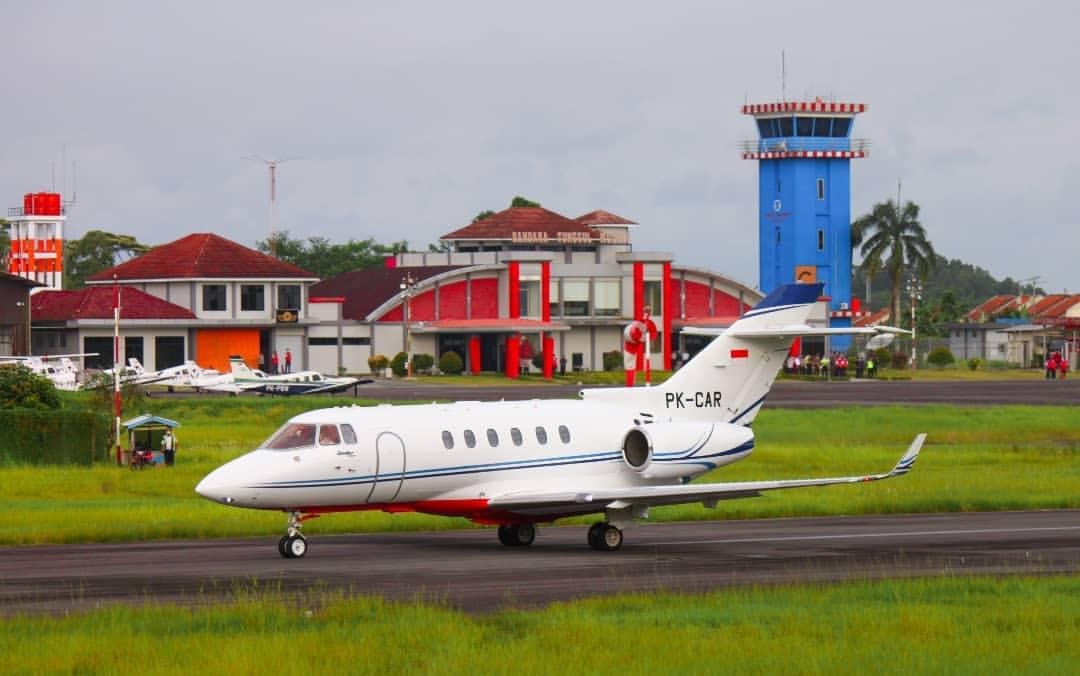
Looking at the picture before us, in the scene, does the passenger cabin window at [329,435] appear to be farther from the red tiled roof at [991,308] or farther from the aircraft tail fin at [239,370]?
the red tiled roof at [991,308]

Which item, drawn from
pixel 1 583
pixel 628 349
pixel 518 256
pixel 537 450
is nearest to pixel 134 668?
pixel 1 583

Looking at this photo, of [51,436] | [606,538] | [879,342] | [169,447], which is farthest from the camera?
[879,342]

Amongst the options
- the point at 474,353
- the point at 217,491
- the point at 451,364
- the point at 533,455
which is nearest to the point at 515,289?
the point at 474,353

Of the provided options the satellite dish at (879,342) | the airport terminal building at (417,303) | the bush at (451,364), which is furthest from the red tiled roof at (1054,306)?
the bush at (451,364)

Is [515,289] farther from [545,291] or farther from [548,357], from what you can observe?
[548,357]

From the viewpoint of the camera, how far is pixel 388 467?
27719 millimetres

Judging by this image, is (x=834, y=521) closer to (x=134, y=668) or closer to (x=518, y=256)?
(x=134, y=668)

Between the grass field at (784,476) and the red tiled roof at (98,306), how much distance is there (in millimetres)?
32917

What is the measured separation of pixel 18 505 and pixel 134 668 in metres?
20.1

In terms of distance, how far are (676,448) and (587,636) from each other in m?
11.7

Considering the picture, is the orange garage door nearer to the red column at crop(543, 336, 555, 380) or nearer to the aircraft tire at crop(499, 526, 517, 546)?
the red column at crop(543, 336, 555, 380)

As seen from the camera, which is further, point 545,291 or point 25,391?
point 545,291

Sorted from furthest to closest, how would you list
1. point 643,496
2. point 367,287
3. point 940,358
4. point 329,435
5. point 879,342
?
point 879,342
point 940,358
point 367,287
point 643,496
point 329,435

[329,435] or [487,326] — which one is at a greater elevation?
[487,326]
